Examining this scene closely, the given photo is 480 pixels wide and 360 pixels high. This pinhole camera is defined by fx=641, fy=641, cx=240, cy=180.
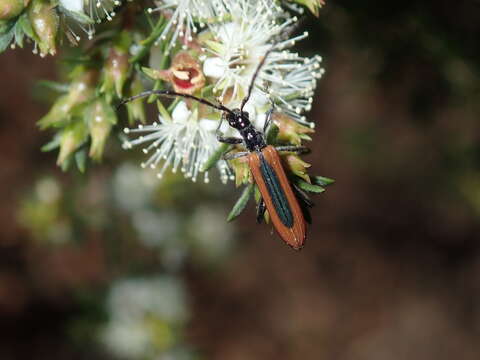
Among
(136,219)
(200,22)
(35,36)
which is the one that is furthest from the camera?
(136,219)

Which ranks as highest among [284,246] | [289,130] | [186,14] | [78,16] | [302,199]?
[78,16]

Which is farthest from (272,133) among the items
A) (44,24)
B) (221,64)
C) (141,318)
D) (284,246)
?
Result: (284,246)

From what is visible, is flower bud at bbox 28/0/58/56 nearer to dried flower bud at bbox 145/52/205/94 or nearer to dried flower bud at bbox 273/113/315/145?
dried flower bud at bbox 145/52/205/94

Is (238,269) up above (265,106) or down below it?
below

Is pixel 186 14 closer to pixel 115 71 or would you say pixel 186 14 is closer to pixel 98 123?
pixel 115 71

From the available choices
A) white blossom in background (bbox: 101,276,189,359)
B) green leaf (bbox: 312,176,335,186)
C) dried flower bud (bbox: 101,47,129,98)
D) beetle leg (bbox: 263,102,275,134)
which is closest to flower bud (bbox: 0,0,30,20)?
dried flower bud (bbox: 101,47,129,98)

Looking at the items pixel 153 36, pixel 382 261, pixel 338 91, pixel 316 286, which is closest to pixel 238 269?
pixel 316 286

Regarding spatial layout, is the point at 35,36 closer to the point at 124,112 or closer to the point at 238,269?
the point at 124,112

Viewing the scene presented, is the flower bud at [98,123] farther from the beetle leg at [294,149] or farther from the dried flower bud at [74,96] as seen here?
the beetle leg at [294,149]
